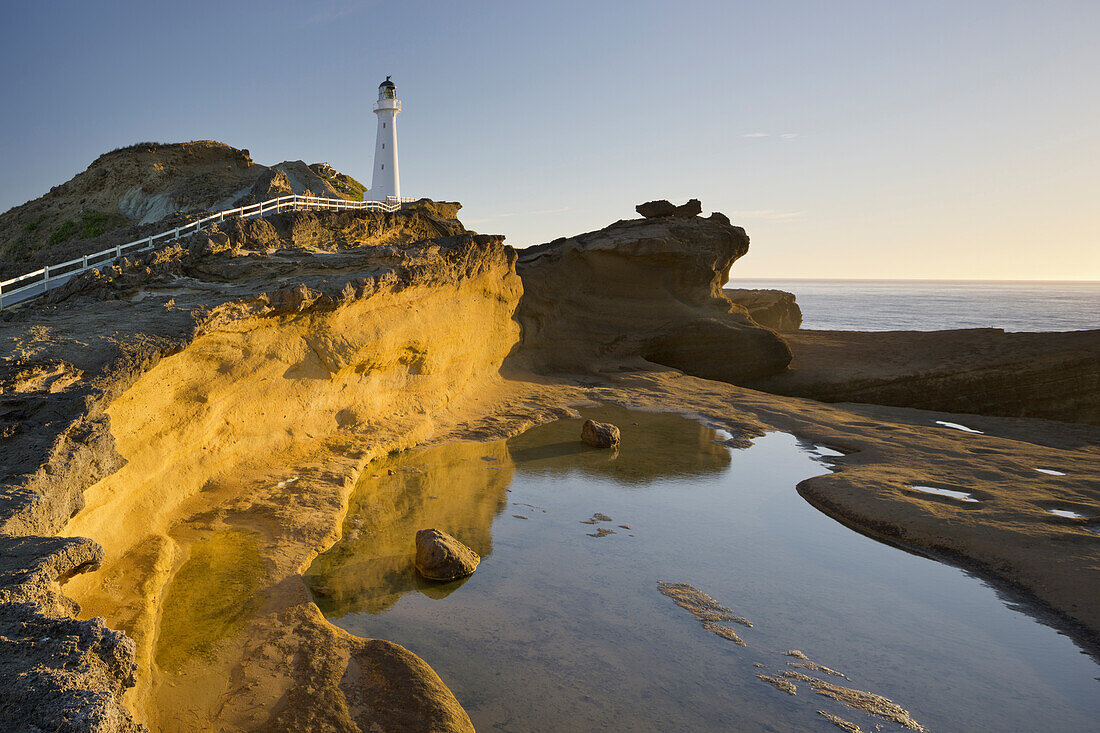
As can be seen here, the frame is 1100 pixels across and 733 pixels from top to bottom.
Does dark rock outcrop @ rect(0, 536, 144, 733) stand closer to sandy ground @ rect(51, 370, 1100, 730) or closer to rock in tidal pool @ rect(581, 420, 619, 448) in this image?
sandy ground @ rect(51, 370, 1100, 730)

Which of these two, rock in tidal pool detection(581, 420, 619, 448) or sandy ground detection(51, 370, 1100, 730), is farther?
rock in tidal pool detection(581, 420, 619, 448)

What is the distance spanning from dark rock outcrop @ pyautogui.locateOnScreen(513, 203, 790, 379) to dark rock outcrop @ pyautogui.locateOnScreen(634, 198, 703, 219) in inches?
29.7

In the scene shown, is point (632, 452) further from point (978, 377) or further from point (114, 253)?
point (978, 377)

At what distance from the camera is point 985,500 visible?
919cm

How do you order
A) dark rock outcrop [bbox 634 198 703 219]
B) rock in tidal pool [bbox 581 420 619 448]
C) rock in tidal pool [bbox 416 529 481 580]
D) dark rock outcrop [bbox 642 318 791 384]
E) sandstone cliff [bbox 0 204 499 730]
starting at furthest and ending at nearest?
dark rock outcrop [bbox 634 198 703 219] < dark rock outcrop [bbox 642 318 791 384] < rock in tidal pool [bbox 581 420 619 448] < rock in tidal pool [bbox 416 529 481 580] < sandstone cliff [bbox 0 204 499 730]

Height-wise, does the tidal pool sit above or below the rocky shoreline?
below

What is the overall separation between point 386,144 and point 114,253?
78.0 feet

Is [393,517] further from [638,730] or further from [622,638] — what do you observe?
[638,730]

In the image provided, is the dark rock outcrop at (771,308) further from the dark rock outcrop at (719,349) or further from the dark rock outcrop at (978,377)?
the dark rock outcrop at (978,377)

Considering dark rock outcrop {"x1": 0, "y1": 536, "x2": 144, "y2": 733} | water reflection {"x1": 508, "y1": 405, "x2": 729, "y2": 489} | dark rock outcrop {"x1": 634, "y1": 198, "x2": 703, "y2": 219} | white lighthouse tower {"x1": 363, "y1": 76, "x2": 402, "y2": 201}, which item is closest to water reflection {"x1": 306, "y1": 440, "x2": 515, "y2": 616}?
water reflection {"x1": 508, "y1": 405, "x2": 729, "y2": 489}

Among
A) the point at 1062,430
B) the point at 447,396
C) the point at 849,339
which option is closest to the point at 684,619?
the point at 447,396

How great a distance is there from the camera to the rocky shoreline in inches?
172

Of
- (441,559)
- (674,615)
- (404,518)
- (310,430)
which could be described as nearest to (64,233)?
(310,430)

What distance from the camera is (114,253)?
11203 mm
